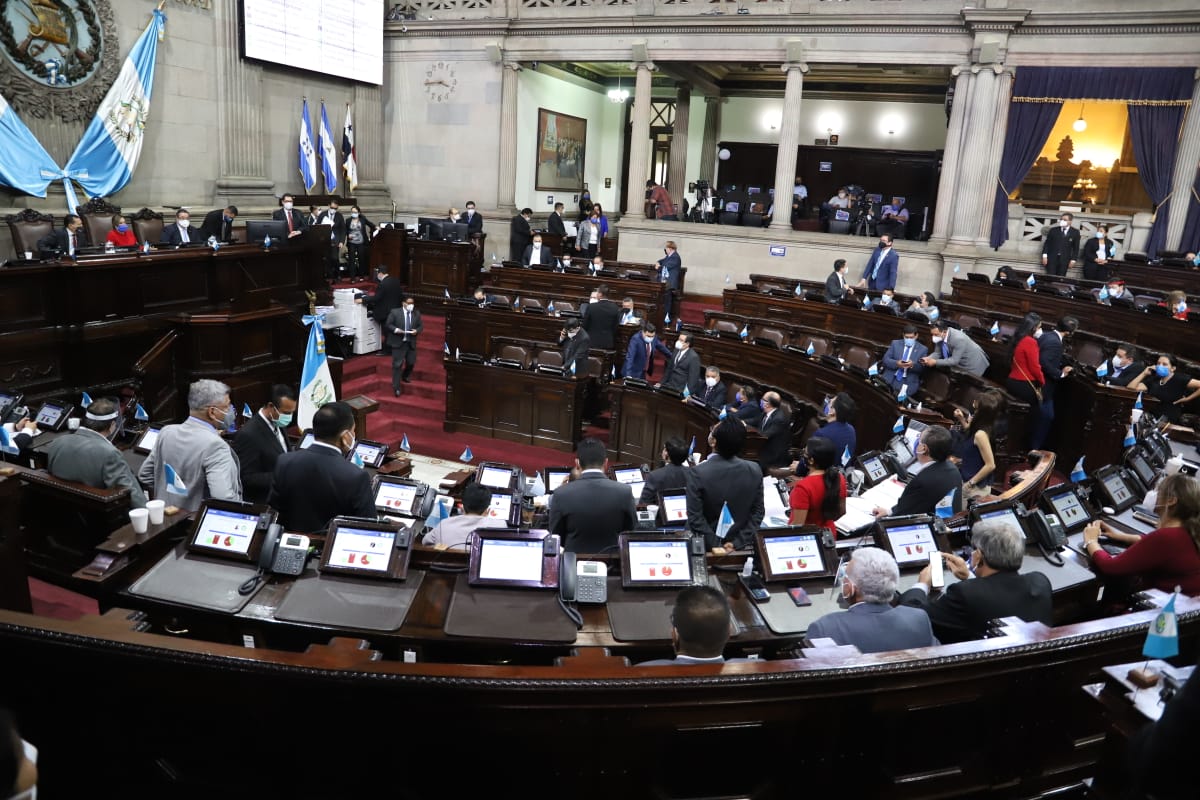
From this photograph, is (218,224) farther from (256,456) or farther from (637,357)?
(256,456)

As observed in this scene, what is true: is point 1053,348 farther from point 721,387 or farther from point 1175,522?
point 1175,522

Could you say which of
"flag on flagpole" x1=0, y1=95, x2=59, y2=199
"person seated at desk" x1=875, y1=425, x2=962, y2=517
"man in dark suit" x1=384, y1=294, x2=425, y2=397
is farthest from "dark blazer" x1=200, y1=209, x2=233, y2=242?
"person seated at desk" x1=875, y1=425, x2=962, y2=517

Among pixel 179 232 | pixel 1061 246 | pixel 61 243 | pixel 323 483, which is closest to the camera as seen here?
pixel 323 483

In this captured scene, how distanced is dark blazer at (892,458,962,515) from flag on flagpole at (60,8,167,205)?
40.7 feet

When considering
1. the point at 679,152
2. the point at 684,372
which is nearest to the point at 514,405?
the point at 684,372

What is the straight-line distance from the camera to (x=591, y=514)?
441 cm

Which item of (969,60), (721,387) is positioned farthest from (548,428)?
(969,60)

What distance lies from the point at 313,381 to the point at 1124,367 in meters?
8.03

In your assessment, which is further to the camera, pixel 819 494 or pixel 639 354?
pixel 639 354

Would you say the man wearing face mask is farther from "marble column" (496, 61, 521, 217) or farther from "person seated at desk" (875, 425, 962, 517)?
"marble column" (496, 61, 521, 217)

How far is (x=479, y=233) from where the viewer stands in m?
16.6

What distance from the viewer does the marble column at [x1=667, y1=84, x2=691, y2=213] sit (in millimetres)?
18562

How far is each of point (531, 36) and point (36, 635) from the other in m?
17.4

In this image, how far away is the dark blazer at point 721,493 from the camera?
4.95 metres
